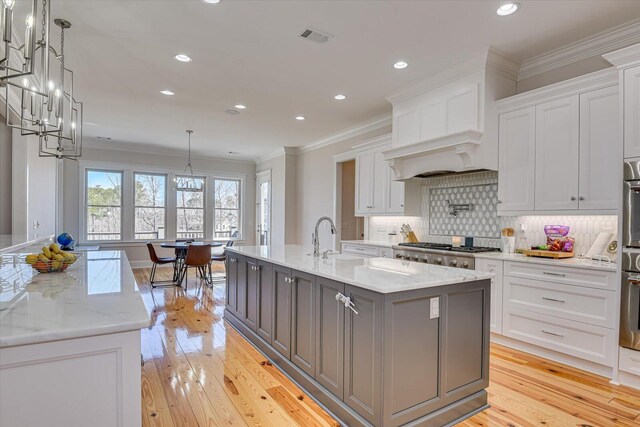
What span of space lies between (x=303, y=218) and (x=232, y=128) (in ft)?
8.10

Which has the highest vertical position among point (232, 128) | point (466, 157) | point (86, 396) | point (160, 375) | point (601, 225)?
point (232, 128)

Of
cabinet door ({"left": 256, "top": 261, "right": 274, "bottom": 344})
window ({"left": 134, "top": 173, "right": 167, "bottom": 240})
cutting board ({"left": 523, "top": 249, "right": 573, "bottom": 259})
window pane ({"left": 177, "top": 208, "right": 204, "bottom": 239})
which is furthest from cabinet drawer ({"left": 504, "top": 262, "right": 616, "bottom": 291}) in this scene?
window ({"left": 134, "top": 173, "right": 167, "bottom": 240})

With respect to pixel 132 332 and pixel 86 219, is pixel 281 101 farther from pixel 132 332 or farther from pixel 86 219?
pixel 86 219

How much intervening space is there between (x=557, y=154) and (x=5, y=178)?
17.9ft

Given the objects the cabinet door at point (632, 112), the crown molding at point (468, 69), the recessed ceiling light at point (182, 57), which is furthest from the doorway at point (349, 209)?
the cabinet door at point (632, 112)

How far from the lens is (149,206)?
8312mm

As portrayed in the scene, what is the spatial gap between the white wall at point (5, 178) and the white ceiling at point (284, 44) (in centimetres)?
98

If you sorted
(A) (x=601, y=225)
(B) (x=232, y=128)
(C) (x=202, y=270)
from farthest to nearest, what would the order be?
(C) (x=202, y=270) → (B) (x=232, y=128) → (A) (x=601, y=225)

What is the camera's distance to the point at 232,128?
618 centimetres

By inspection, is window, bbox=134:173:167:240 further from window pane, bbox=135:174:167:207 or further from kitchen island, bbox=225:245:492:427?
kitchen island, bbox=225:245:492:427

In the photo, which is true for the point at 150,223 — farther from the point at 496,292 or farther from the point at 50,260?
→ the point at 496,292

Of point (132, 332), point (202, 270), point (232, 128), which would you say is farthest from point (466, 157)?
point (202, 270)

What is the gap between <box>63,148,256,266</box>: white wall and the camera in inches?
294

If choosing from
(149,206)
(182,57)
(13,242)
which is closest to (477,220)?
(182,57)
